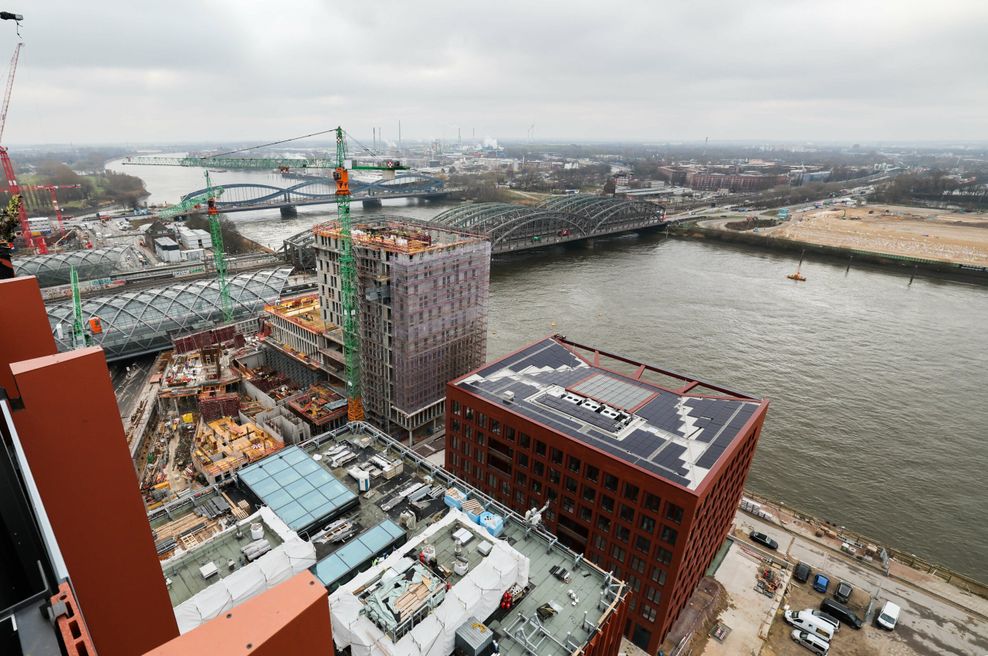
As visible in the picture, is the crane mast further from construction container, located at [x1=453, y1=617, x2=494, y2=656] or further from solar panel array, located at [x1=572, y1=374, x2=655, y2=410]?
construction container, located at [x1=453, y1=617, x2=494, y2=656]

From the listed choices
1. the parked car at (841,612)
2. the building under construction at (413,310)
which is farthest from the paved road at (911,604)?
the building under construction at (413,310)

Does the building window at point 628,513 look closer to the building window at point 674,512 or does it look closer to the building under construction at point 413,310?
the building window at point 674,512

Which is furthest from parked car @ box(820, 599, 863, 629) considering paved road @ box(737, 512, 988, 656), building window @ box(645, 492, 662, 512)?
building window @ box(645, 492, 662, 512)

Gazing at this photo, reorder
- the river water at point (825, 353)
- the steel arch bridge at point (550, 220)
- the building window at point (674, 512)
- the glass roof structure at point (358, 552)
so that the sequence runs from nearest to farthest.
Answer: the glass roof structure at point (358, 552) < the building window at point (674, 512) < the river water at point (825, 353) < the steel arch bridge at point (550, 220)

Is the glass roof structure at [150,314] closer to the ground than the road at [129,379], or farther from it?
farther from it

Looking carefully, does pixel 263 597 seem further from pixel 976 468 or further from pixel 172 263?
pixel 172 263

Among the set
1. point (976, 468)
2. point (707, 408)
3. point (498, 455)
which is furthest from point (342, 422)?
point (976, 468)
